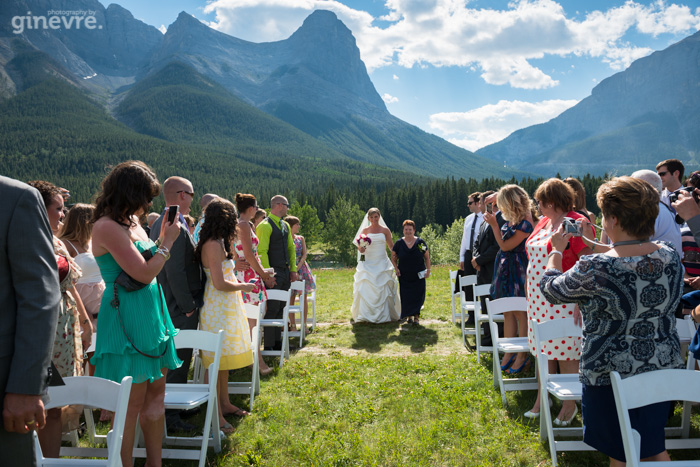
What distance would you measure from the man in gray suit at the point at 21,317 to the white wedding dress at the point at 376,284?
7741 millimetres

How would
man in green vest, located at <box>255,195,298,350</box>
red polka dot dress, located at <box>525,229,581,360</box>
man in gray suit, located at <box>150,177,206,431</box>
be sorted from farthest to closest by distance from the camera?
1. man in green vest, located at <box>255,195,298,350</box>
2. man in gray suit, located at <box>150,177,206,431</box>
3. red polka dot dress, located at <box>525,229,581,360</box>

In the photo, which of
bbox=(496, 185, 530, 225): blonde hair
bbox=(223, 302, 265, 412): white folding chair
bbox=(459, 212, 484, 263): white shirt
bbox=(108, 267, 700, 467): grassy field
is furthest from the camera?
bbox=(459, 212, 484, 263): white shirt

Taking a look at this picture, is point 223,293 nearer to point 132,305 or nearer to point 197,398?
point 197,398

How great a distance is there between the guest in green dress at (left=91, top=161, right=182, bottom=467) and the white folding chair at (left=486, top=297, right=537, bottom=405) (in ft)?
11.4

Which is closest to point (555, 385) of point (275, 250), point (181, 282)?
point (181, 282)

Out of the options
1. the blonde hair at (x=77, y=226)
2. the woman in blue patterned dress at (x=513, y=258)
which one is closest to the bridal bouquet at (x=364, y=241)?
the woman in blue patterned dress at (x=513, y=258)

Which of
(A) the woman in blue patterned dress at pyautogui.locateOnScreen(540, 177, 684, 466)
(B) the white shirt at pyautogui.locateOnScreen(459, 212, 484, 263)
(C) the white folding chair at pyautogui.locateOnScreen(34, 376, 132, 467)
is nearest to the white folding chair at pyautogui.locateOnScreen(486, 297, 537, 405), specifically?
(A) the woman in blue patterned dress at pyautogui.locateOnScreen(540, 177, 684, 466)

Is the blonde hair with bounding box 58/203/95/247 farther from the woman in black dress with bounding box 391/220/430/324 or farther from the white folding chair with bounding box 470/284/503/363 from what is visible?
the woman in black dress with bounding box 391/220/430/324

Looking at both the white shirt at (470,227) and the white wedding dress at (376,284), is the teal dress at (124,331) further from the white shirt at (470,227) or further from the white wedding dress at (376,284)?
the white wedding dress at (376,284)

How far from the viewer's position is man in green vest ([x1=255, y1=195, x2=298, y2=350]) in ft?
23.0

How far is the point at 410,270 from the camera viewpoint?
913cm

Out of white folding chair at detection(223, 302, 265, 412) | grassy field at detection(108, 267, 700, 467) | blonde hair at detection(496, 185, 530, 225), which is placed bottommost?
grassy field at detection(108, 267, 700, 467)

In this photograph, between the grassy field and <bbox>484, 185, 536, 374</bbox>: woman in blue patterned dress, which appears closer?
the grassy field

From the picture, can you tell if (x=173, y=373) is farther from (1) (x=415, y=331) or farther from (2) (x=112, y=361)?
(1) (x=415, y=331)
